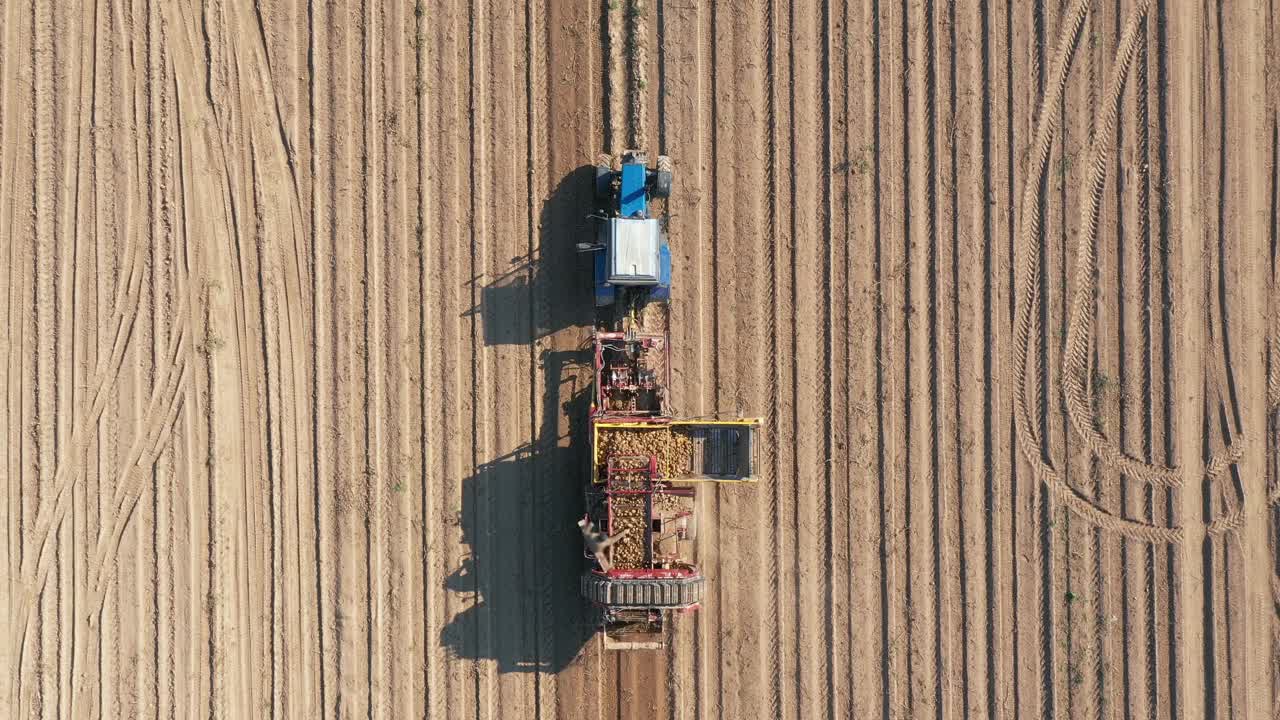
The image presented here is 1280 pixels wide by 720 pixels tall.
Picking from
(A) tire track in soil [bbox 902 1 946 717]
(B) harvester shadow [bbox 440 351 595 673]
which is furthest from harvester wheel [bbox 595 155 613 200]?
(A) tire track in soil [bbox 902 1 946 717]

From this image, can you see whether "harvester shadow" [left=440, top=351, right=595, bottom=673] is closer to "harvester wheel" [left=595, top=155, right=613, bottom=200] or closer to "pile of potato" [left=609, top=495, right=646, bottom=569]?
"pile of potato" [left=609, top=495, right=646, bottom=569]

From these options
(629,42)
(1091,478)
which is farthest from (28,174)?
(1091,478)

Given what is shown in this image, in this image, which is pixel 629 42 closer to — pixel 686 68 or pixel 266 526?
pixel 686 68

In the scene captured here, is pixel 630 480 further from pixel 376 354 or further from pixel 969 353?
pixel 969 353

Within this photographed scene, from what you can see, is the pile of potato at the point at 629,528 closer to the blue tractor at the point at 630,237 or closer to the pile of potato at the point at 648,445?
the pile of potato at the point at 648,445

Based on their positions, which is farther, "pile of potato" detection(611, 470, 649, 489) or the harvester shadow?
the harvester shadow

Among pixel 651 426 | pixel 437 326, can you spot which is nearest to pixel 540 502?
pixel 651 426

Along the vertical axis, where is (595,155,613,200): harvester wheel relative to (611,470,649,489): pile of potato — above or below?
above

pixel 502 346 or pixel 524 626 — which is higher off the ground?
pixel 502 346
